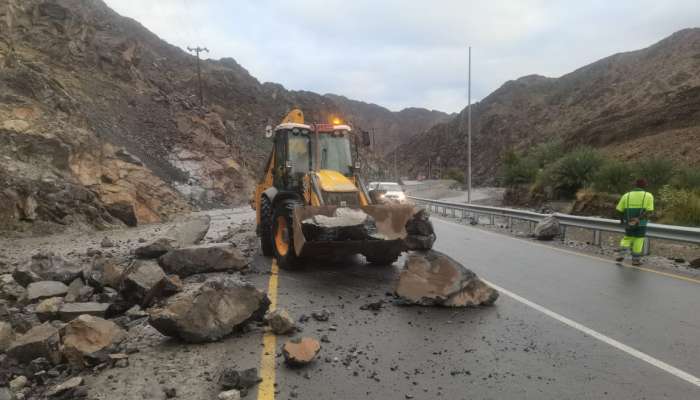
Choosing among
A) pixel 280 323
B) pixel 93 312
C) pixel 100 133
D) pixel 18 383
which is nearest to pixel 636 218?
pixel 280 323

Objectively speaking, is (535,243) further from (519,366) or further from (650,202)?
(519,366)

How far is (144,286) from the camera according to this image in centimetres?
639

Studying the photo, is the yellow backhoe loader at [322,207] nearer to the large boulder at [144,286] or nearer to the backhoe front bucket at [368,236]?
the backhoe front bucket at [368,236]

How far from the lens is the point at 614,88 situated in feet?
244

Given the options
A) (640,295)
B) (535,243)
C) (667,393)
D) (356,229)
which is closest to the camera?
(667,393)

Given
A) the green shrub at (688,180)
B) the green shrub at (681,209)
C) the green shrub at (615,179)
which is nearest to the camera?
the green shrub at (681,209)

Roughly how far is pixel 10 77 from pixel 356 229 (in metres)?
18.0

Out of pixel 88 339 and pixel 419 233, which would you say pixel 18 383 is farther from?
pixel 419 233

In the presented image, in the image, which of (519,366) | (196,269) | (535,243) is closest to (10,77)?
(196,269)

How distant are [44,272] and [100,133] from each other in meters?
22.0

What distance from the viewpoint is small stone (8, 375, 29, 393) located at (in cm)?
406

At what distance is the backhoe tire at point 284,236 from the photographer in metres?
8.96

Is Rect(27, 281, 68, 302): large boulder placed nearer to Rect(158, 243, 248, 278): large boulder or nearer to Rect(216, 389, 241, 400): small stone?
Rect(158, 243, 248, 278): large boulder

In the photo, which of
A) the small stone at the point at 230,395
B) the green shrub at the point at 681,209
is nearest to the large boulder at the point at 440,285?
the small stone at the point at 230,395
